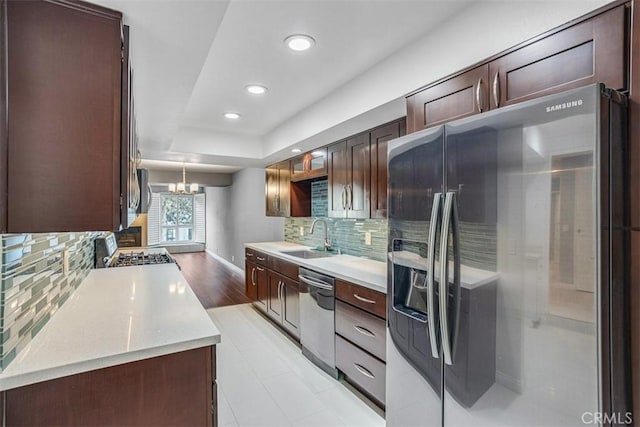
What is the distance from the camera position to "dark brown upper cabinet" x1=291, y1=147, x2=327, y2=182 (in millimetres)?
3530

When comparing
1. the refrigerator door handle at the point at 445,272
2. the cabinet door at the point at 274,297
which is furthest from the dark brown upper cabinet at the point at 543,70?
the cabinet door at the point at 274,297

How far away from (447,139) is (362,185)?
4.74 ft

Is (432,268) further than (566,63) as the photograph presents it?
Yes

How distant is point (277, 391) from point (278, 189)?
2.77 m

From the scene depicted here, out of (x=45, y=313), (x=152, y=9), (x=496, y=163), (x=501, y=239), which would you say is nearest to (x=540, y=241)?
(x=501, y=239)

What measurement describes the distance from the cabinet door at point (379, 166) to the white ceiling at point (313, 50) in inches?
4.8

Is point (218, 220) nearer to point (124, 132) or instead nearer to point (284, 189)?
point (284, 189)

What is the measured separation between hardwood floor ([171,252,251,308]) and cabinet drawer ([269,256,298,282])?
1531mm

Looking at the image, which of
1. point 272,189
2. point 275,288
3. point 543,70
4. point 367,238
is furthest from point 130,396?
point 272,189

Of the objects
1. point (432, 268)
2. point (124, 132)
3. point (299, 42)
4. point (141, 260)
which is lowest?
point (141, 260)

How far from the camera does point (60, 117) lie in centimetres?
108

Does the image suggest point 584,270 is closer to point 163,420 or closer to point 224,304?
point 163,420

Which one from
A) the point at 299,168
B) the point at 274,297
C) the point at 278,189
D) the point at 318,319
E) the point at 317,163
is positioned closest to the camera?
the point at 318,319

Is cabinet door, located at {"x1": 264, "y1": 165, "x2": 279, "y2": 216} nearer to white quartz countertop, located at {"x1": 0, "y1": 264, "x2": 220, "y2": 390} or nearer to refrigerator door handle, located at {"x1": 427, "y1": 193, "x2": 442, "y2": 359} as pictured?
white quartz countertop, located at {"x1": 0, "y1": 264, "x2": 220, "y2": 390}
